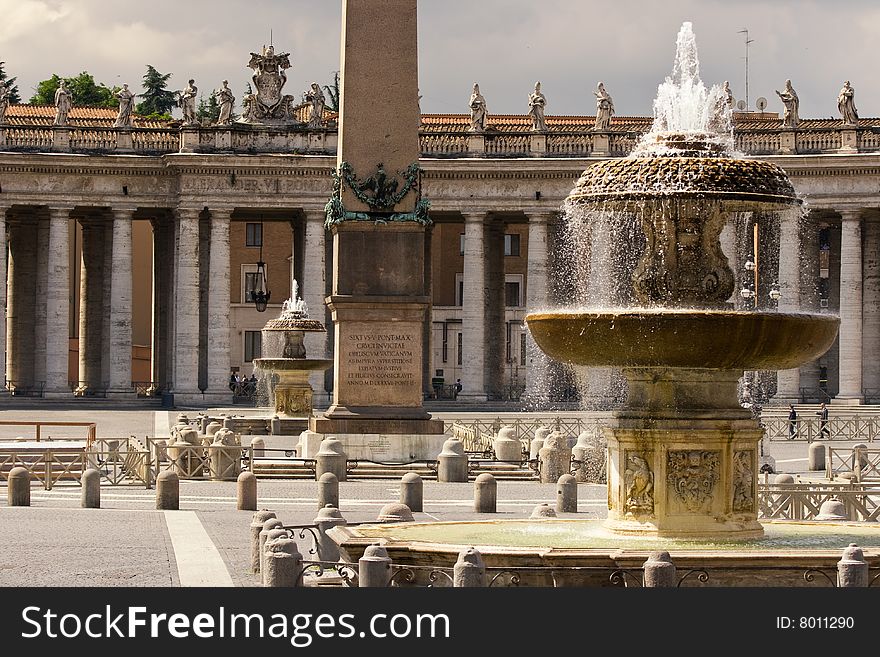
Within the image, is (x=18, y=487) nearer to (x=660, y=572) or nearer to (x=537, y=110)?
(x=660, y=572)

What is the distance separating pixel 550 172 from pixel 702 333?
212 ft

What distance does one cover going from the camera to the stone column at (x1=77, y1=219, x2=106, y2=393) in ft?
300

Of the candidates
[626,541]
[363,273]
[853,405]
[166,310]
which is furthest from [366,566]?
[166,310]

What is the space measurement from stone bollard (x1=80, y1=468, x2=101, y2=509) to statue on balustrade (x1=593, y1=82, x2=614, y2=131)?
54.5 meters

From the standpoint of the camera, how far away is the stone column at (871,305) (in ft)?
281

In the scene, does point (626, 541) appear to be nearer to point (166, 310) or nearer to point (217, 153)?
point (217, 153)

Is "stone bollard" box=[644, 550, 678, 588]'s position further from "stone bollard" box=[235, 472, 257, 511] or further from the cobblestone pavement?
"stone bollard" box=[235, 472, 257, 511]

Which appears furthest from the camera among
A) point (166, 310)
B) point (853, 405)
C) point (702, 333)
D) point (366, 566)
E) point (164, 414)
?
point (166, 310)

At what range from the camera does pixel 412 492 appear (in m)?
31.7

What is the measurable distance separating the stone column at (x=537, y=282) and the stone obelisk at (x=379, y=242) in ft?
136

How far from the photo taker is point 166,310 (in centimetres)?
9125

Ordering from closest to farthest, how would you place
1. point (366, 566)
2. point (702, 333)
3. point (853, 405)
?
point (366, 566) → point (702, 333) → point (853, 405)

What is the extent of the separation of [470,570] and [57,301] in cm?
6951

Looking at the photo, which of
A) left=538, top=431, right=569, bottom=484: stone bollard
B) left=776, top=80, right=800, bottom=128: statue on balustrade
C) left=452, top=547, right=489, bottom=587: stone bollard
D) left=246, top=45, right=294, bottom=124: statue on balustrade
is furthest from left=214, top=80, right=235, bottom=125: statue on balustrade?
left=452, top=547, right=489, bottom=587: stone bollard
